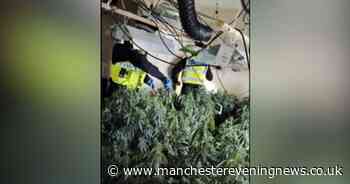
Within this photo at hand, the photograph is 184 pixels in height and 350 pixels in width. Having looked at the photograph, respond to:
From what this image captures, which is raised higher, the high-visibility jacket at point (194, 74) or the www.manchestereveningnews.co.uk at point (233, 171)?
the high-visibility jacket at point (194, 74)

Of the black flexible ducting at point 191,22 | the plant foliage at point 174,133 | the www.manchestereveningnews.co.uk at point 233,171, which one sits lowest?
the www.manchestereveningnews.co.uk at point 233,171

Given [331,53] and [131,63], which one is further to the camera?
[331,53]

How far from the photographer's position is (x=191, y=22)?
73.9 inches

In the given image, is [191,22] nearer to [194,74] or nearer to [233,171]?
[194,74]

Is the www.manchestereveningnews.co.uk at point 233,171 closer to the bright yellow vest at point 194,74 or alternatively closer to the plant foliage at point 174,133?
the plant foliage at point 174,133

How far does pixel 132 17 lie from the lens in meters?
1.84

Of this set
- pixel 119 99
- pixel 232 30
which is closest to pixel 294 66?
pixel 232 30

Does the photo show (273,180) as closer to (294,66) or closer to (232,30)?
(294,66)

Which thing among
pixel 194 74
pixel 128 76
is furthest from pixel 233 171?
pixel 128 76

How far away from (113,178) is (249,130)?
83 centimetres

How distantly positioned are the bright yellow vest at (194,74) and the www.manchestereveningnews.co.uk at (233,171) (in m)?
0.51

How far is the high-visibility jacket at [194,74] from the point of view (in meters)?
1.88

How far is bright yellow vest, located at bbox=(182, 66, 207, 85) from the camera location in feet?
6.16

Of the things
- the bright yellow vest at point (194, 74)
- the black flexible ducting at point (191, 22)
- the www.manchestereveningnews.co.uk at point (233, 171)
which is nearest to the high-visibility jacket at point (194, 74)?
the bright yellow vest at point (194, 74)
